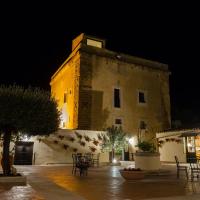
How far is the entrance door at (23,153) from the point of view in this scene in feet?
66.6

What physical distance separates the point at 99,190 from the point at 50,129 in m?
4.25

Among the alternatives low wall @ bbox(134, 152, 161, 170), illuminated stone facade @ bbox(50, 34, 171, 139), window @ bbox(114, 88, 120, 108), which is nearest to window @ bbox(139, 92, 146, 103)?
illuminated stone facade @ bbox(50, 34, 171, 139)

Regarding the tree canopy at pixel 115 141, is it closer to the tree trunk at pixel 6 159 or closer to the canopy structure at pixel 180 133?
the canopy structure at pixel 180 133

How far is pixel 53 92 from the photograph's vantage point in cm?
3241

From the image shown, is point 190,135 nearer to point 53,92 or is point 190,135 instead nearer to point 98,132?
point 98,132

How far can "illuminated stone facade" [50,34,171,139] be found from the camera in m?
24.9

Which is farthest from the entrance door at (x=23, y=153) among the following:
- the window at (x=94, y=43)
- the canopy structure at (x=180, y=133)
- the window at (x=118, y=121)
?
the window at (x=94, y=43)

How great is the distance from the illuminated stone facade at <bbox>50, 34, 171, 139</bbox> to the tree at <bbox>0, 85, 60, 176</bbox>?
1212 centimetres

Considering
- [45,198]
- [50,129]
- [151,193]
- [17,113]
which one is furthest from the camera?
[50,129]

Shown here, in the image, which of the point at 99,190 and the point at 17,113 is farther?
the point at 17,113

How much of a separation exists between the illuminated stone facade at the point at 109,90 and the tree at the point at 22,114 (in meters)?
12.1

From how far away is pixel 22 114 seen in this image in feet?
36.4

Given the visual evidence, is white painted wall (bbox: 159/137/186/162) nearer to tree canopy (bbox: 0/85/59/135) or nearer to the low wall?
the low wall

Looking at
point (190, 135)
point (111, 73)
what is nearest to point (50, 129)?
point (190, 135)
